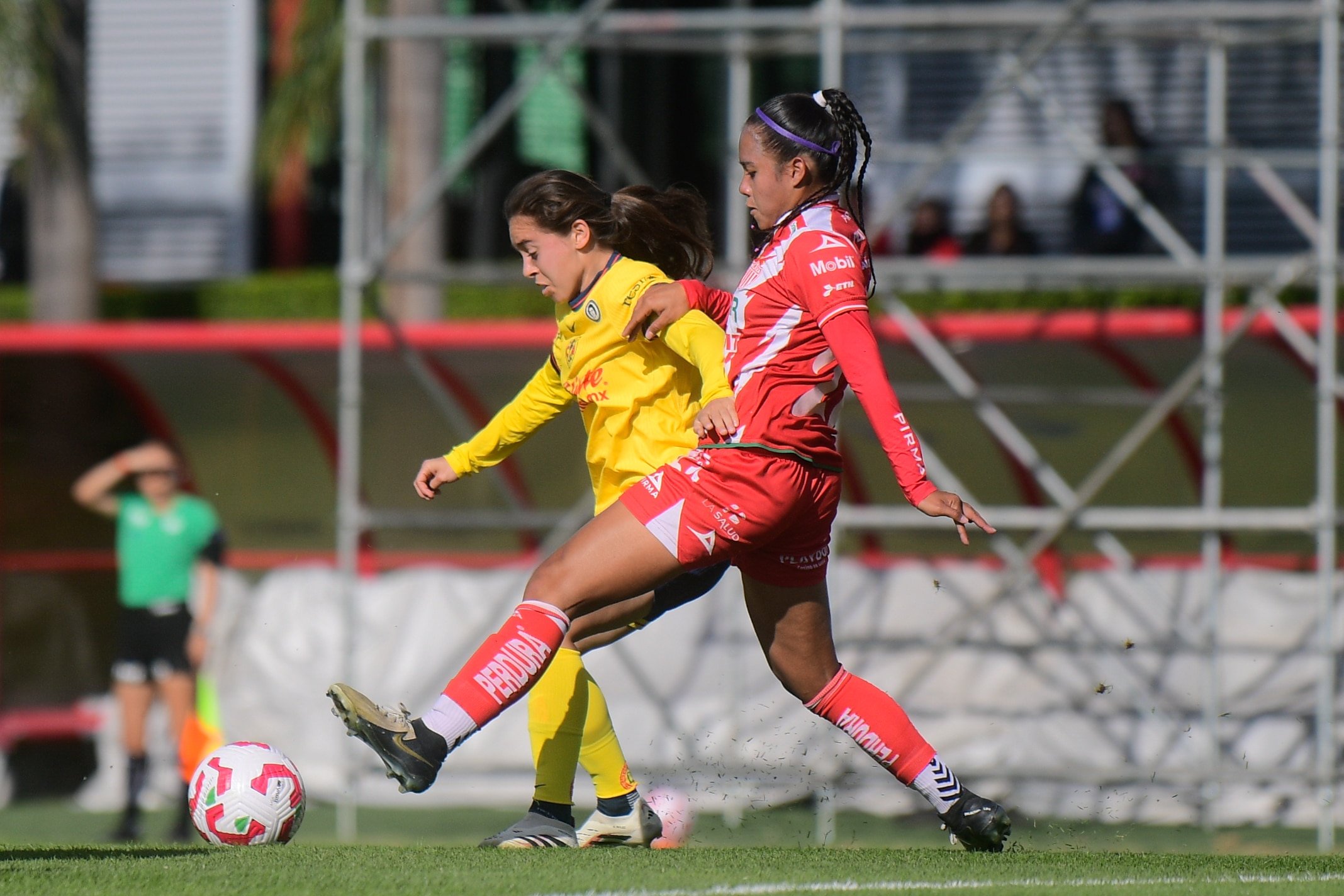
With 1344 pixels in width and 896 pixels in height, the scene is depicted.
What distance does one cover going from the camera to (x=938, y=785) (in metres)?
4.61

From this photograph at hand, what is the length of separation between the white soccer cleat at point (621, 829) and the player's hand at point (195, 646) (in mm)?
Answer: 4840

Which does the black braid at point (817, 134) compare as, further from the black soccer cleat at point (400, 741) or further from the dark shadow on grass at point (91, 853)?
the dark shadow on grass at point (91, 853)

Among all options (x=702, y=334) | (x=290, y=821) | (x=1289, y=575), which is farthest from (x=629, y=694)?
(x=702, y=334)

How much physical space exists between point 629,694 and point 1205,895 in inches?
221

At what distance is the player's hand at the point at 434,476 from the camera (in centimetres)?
498

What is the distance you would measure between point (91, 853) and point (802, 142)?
274cm

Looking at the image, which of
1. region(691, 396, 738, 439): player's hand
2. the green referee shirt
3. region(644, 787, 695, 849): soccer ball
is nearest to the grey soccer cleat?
region(691, 396, 738, 439): player's hand

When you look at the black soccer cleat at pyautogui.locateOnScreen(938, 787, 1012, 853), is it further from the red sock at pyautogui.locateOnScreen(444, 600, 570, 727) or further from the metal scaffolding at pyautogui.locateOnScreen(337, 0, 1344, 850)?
the metal scaffolding at pyautogui.locateOnScreen(337, 0, 1344, 850)

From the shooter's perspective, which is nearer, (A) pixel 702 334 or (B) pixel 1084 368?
(A) pixel 702 334

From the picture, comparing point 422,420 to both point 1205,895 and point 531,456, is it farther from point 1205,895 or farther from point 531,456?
point 1205,895

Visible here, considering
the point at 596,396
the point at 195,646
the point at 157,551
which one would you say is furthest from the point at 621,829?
the point at 157,551

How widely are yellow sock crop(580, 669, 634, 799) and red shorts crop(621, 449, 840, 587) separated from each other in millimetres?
848

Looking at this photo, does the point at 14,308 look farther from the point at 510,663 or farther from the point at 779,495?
the point at 779,495

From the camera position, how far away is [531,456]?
10633 millimetres
